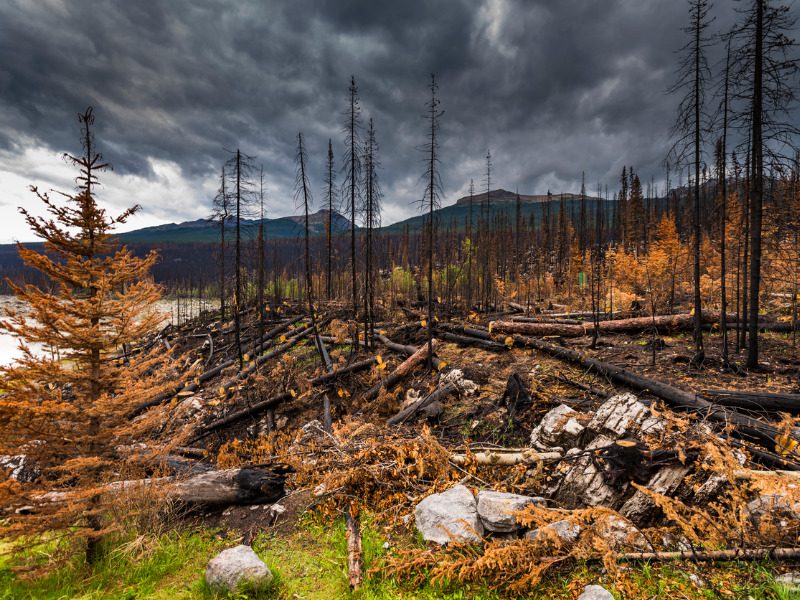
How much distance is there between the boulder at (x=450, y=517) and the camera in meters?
3.98

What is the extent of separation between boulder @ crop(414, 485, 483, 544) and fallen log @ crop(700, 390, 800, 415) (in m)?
4.90

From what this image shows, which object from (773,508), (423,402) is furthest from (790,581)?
(423,402)

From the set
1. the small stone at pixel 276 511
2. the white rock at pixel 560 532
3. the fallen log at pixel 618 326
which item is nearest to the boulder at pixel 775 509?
the white rock at pixel 560 532

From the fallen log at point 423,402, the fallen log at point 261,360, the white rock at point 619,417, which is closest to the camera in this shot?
the white rock at point 619,417

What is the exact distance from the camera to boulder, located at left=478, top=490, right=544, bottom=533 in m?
4.06

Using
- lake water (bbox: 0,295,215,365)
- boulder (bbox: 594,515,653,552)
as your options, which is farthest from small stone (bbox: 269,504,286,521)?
boulder (bbox: 594,515,653,552)

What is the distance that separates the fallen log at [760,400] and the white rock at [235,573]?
7.65 m

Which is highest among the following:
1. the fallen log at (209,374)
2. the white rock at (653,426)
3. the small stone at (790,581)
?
the white rock at (653,426)

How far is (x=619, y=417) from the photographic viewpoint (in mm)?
5082

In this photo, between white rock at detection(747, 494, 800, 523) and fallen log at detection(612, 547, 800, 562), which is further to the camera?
white rock at detection(747, 494, 800, 523)

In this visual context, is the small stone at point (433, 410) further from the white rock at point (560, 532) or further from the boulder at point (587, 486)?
the white rock at point (560, 532)

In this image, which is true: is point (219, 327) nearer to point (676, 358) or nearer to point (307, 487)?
point (307, 487)

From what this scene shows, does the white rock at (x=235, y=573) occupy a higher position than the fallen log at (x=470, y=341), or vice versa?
the fallen log at (x=470, y=341)

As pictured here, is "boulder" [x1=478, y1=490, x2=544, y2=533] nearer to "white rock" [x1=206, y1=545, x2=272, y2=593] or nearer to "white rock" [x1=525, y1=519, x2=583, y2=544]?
"white rock" [x1=525, y1=519, x2=583, y2=544]
